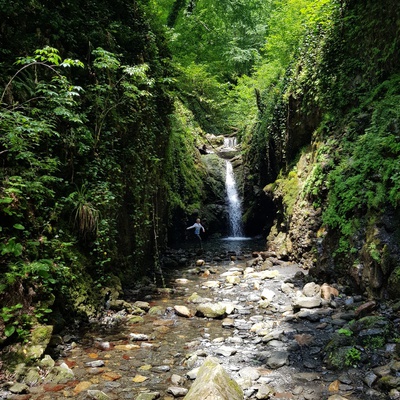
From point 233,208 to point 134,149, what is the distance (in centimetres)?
1073

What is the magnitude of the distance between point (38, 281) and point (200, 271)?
623cm

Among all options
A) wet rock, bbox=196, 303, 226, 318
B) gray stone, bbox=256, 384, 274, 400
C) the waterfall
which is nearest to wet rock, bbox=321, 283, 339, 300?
wet rock, bbox=196, 303, 226, 318

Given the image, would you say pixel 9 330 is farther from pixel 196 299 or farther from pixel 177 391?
pixel 196 299

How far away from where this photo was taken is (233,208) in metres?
18.3

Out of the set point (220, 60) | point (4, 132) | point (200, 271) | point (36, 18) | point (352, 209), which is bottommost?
point (200, 271)

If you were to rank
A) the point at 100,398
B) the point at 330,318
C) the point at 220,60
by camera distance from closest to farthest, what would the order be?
the point at 100,398
the point at 330,318
the point at 220,60

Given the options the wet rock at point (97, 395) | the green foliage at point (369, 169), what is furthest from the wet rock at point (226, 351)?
the green foliage at point (369, 169)

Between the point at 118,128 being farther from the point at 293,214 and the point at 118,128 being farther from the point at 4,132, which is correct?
the point at 293,214

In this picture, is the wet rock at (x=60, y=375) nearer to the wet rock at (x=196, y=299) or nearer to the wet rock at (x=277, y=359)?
the wet rock at (x=277, y=359)

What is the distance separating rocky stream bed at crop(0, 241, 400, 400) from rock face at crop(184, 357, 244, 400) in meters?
0.20

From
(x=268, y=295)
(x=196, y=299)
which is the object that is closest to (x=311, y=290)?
(x=268, y=295)

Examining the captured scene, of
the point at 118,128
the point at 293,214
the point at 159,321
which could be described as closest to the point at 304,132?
the point at 293,214

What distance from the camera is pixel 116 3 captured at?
9.14 metres

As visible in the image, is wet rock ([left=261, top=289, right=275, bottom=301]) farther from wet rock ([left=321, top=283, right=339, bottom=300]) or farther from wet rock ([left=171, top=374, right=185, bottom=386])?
wet rock ([left=171, top=374, right=185, bottom=386])
